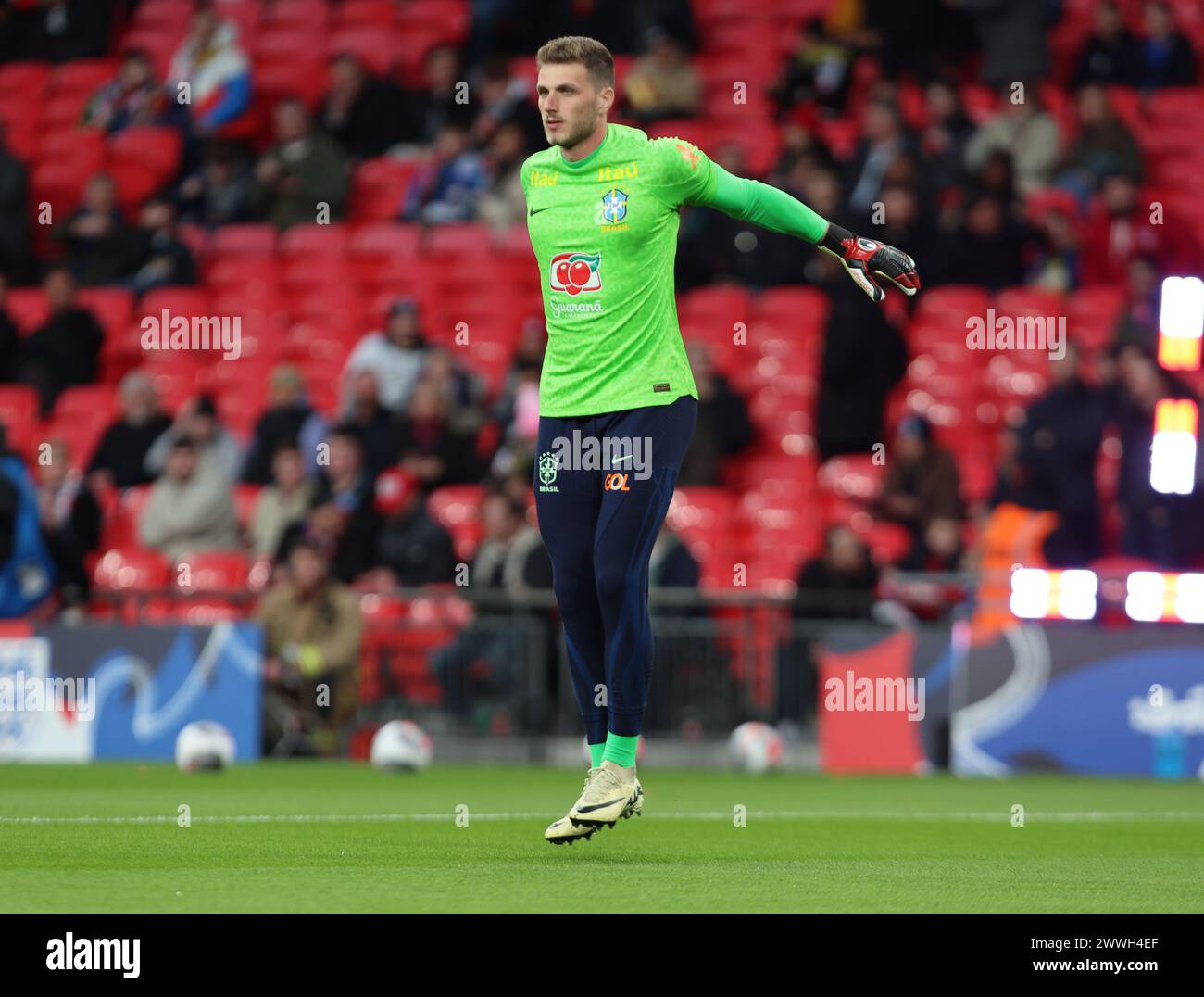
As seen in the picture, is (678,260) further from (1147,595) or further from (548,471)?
(548,471)

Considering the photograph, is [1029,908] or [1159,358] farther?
[1159,358]

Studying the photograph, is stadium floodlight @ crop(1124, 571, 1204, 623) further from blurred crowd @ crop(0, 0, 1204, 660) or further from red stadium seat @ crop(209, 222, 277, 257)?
red stadium seat @ crop(209, 222, 277, 257)

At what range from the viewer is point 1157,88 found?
67.1 ft

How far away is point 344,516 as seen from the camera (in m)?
17.3

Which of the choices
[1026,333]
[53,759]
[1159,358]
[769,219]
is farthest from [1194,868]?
[1026,333]

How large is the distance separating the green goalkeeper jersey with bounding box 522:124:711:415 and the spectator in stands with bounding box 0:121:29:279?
14.8m

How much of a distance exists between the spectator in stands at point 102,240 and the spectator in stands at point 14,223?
1.88 feet

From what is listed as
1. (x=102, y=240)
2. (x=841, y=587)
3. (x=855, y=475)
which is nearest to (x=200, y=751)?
(x=841, y=587)

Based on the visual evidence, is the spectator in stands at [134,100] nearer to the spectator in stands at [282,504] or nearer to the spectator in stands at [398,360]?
the spectator in stands at [398,360]

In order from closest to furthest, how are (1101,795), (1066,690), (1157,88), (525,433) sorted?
(1101,795)
(1066,690)
(525,433)
(1157,88)

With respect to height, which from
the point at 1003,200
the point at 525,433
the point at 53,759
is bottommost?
the point at 53,759

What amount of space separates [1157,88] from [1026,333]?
3.59 meters

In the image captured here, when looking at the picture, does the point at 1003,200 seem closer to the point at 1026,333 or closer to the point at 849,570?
the point at 1026,333

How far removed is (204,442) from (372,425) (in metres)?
1.43
